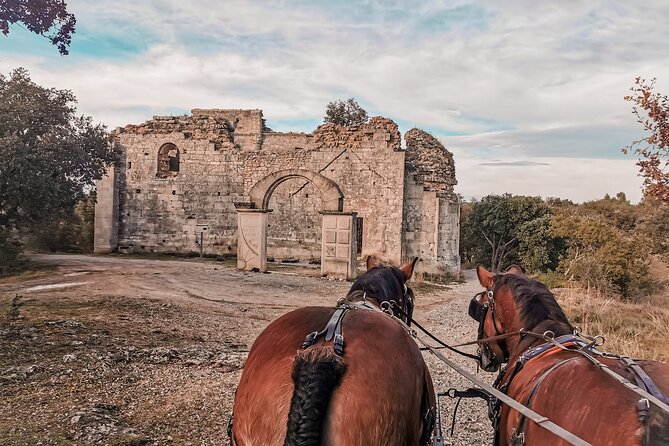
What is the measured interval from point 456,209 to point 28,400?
16.0m

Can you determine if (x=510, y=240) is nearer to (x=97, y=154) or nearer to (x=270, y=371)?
(x=97, y=154)

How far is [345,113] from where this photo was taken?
3036cm

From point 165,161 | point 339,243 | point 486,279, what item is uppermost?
point 165,161

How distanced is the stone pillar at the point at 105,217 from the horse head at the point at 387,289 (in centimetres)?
1757

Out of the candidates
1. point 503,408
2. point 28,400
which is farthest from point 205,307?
point 503,408

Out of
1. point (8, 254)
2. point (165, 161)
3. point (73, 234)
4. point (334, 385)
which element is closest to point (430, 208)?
point (165, 161)

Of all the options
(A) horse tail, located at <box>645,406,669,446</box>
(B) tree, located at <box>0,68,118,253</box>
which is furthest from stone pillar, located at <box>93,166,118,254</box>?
(A) horse tail, located at <box>645,406,669,446</box>

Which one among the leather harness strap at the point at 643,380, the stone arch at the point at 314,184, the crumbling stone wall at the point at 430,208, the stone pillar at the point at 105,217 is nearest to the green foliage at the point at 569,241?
the crumbling stone wall at the point at 430,208

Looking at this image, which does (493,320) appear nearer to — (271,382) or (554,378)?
(554,378)

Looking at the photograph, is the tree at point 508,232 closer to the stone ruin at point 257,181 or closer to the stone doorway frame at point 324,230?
the stone ruin at point 257,181

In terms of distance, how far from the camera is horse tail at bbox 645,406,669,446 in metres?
1.80

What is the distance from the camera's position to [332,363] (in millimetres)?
2127

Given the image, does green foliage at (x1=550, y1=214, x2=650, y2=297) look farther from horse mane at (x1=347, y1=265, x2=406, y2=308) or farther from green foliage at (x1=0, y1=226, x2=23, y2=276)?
green foliage at (x1=0, y1=226, x2=23, y2=276)

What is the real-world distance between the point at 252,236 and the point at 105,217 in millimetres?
7055
